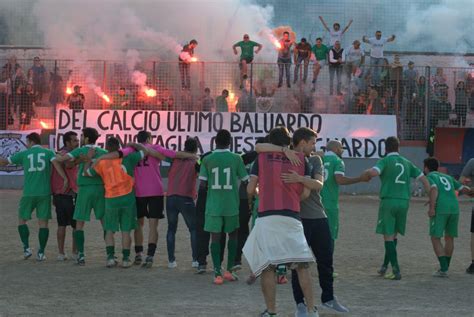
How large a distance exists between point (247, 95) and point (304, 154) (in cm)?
1638

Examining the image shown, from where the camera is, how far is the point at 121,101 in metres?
23.1

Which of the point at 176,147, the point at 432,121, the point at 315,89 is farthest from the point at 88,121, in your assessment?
the point at 432,121

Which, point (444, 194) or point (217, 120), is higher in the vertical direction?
point (217, 120)

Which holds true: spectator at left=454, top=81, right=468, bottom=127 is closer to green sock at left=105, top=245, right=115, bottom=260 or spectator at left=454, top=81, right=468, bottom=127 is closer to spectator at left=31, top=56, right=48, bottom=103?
spectator at left=31, top=56, right=48, bottom=103

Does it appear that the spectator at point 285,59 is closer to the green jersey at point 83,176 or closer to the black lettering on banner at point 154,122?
the black lettering on banner at point 154,122

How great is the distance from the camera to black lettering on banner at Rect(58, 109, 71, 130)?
22.5 metres

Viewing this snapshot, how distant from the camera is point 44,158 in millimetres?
10445

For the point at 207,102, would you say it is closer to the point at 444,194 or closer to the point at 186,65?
the point at 186,65

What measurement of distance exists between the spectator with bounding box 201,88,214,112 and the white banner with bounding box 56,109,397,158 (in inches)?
8.2

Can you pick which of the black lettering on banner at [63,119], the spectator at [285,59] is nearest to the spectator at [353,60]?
the spectator at [285,59]

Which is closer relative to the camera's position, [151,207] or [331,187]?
[331,187]

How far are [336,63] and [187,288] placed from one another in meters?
15.8

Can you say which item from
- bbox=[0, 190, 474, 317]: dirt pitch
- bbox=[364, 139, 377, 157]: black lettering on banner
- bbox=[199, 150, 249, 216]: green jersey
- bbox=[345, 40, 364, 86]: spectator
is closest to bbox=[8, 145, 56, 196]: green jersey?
bbox=[0, 190, 474, 317]: dirt pitch

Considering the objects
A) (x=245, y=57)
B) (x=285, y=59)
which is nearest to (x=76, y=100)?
(x=245, y=57)
